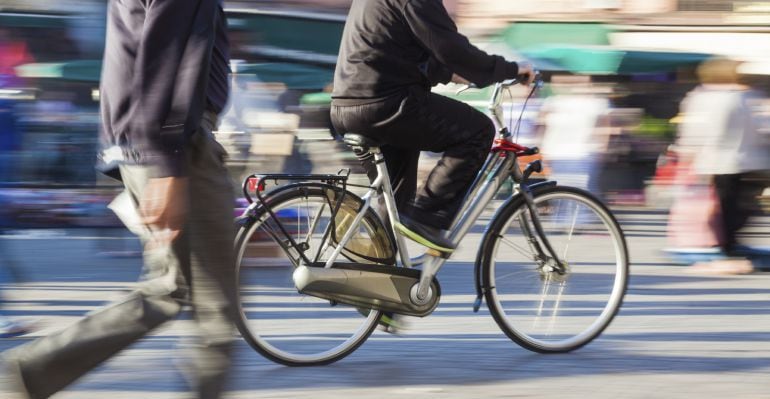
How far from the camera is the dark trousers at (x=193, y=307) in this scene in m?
3.67

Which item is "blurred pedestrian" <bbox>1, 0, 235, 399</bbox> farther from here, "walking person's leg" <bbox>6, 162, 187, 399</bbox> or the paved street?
the paved street

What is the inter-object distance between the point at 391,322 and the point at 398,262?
0.89 feet

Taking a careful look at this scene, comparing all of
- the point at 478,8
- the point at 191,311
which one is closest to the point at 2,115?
the point at 191,311

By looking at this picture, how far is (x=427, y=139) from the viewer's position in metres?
5.04

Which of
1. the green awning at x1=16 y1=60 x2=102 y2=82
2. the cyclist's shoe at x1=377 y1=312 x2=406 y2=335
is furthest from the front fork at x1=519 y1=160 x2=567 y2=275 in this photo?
the green awning at x1=16 y1=60 x2=102 y2=82

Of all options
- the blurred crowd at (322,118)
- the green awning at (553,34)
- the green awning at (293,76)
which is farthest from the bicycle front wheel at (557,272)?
the green awning at (553,34)

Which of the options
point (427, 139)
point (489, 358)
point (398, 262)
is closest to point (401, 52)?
point (427, 139)

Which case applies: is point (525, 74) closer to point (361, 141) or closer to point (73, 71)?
point (361, 141)

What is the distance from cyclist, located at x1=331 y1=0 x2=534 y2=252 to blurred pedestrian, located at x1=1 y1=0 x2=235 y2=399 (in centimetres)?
127

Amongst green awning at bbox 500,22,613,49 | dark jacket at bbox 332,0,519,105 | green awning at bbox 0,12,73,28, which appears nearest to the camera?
dark jacket at bbox 332,0,519,105

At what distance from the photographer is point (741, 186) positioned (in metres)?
8.85

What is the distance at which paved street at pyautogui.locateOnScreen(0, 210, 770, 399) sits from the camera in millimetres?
4793

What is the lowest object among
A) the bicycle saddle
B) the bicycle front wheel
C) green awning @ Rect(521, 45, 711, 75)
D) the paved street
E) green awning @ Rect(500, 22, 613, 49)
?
green awning @ Rect(500, 22, 613, 49)

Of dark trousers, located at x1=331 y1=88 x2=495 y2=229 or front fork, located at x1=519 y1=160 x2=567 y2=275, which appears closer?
dark trousers, located at x1=331 y1=88 x2=495 y2=229
